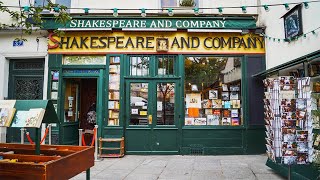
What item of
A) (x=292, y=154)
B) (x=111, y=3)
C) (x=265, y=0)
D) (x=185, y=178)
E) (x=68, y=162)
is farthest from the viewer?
(x=111, y=3)

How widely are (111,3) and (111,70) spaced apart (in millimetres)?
2412

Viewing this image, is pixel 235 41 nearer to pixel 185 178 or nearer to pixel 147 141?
pixel 147 141

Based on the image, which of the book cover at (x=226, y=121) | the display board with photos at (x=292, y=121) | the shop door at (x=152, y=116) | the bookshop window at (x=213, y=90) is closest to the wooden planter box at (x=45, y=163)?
the display board with photos at (x=292, y=121)

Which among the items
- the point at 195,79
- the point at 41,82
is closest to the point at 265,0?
the point at 195,79

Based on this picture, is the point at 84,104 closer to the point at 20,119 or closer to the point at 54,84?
the point at 54,84

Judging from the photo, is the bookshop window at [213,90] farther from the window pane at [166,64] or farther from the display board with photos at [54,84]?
the display board with photos at [54,84]

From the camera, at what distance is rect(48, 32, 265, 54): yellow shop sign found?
9.92 meters

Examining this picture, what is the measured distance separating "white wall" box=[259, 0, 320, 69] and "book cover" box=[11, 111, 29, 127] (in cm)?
621

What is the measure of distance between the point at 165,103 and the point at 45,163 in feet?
21.0

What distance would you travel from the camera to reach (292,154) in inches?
222

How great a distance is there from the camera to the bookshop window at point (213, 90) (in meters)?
9.91

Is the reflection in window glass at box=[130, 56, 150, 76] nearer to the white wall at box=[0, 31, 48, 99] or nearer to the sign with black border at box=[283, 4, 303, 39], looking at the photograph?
the white wall at box=[0, 31, 48, 99]

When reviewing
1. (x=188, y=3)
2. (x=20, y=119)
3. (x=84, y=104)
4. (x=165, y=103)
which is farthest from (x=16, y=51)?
(x=20, y=119)

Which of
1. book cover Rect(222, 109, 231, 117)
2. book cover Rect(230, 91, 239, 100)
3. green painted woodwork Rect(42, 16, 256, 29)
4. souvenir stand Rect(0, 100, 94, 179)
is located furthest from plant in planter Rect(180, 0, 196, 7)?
souvenir stand Rect(0, 100, 94, 179)
